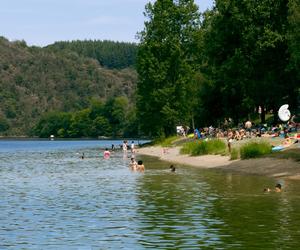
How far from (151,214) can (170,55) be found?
289ft

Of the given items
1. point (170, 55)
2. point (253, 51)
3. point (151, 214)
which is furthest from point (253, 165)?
point (170, 55)

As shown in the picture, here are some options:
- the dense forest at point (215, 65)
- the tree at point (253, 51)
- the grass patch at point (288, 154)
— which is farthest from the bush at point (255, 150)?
the tree at point (253, 51)

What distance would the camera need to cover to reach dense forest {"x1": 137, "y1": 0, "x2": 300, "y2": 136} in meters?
83.0

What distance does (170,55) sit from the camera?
11800 cm

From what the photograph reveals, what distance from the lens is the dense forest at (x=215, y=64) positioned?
3268 inches

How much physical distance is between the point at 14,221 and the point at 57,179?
25.1 meters

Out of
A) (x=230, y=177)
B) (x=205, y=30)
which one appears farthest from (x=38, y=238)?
(x=205, y=30)

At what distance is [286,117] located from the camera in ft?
240

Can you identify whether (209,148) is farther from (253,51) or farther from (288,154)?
(288,154)

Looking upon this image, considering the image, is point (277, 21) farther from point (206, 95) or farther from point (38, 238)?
point (38, 238)

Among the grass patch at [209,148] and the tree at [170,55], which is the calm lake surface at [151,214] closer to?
the grass patch at [209,148]

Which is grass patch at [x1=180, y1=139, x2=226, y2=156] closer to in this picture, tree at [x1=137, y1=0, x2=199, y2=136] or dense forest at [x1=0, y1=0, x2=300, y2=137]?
dense forest at [x1=0, y1=0, x2=300, y2=137]

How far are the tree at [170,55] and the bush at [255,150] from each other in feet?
181

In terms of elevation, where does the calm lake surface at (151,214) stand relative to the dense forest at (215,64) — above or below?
below
